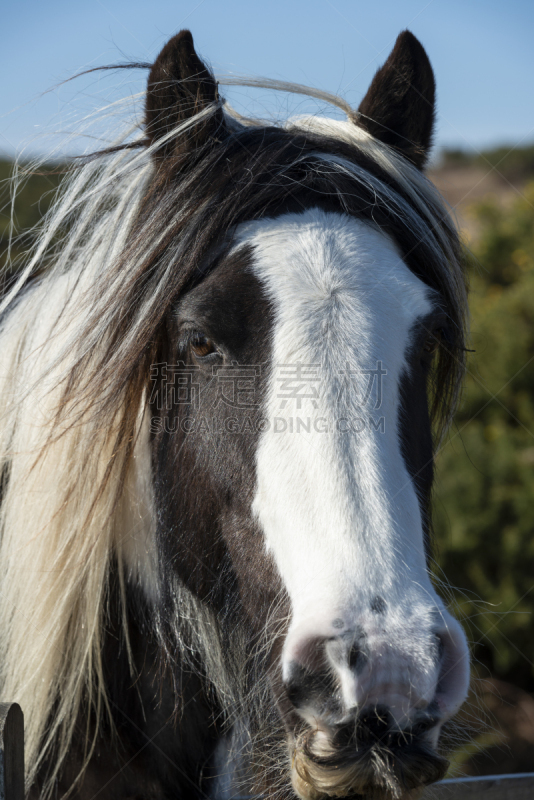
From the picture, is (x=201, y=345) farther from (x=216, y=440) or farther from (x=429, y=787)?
(x=429, y=787)

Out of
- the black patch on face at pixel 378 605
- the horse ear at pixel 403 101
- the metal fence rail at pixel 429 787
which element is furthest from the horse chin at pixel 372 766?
the horse ear at pixel 403 101

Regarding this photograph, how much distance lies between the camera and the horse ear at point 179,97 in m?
1.34

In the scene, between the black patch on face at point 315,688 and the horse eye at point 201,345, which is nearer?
the black patch on face at point 315,688

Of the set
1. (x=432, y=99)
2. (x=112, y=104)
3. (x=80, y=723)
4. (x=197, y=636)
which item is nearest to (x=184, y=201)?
(x=112, y=104)

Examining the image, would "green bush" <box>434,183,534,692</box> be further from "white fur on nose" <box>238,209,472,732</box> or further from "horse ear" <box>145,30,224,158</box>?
"horse ear" <box>145,30,224,158</box>

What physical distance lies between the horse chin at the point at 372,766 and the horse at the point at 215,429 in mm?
11

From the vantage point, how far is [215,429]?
1.24 m

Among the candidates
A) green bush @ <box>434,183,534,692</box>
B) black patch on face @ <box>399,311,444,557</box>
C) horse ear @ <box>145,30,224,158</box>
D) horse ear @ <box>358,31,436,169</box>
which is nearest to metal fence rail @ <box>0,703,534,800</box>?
black patch on face @ <box>399,311,444,557</box>

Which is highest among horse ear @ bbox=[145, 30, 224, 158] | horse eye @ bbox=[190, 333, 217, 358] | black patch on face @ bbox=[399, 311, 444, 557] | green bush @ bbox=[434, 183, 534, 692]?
horse ear @ bbox=[145, 30, 224, 158]

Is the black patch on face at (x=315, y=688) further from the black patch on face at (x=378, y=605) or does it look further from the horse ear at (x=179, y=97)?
the horse ear at (x=179, y=97)

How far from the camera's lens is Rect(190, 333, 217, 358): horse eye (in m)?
1.24

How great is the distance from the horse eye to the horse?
1 centimetres

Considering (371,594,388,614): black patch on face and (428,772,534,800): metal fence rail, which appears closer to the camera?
(371,594,388,614): black patch on face

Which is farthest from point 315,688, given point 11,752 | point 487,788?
point 487,788
